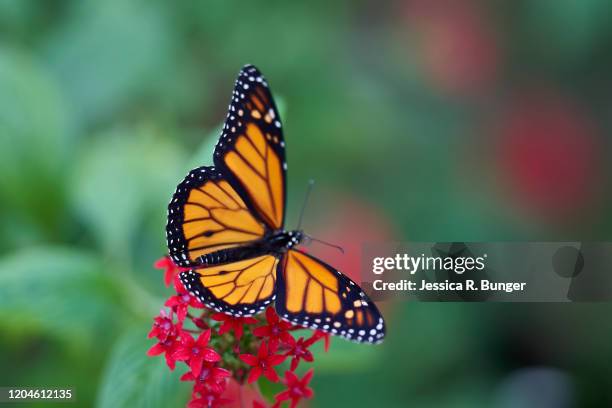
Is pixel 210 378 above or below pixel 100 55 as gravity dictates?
below

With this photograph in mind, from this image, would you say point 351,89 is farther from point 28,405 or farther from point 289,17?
point 28,405

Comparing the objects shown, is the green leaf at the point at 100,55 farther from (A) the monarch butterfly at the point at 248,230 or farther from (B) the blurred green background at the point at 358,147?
(A) the monarch butterfly at the point at 248,230

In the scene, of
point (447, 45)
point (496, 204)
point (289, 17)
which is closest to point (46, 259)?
point (289, 17)

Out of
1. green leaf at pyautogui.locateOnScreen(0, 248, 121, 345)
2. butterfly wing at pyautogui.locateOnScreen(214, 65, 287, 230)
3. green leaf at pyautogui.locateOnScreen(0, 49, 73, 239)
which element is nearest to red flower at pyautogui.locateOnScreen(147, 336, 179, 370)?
butterfly wing at pyautogui.locateOnScreen(214, 65, 287, 230)

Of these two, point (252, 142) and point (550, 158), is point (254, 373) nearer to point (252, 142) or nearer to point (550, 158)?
point (252, 142)

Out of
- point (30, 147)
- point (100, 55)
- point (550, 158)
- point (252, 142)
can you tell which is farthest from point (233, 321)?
point (550, 158)
